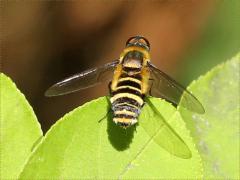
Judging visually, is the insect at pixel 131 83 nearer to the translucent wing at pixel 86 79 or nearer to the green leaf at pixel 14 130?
the translucent wing at pixel 86 79

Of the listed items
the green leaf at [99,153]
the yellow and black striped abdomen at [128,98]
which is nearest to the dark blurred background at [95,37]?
the yellow and black striped abdomen at [128,98]

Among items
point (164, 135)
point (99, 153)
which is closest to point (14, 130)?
point (99, 153)

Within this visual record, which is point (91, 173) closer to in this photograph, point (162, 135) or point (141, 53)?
point (162, 135)

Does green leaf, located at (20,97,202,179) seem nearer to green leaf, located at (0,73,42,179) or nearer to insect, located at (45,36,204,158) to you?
green leaf, located at (0,73,42,179)

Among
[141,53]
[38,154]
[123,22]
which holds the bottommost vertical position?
[123,22]

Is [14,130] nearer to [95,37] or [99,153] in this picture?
[99,153]

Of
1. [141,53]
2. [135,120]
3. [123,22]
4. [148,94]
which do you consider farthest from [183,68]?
[135,120]
